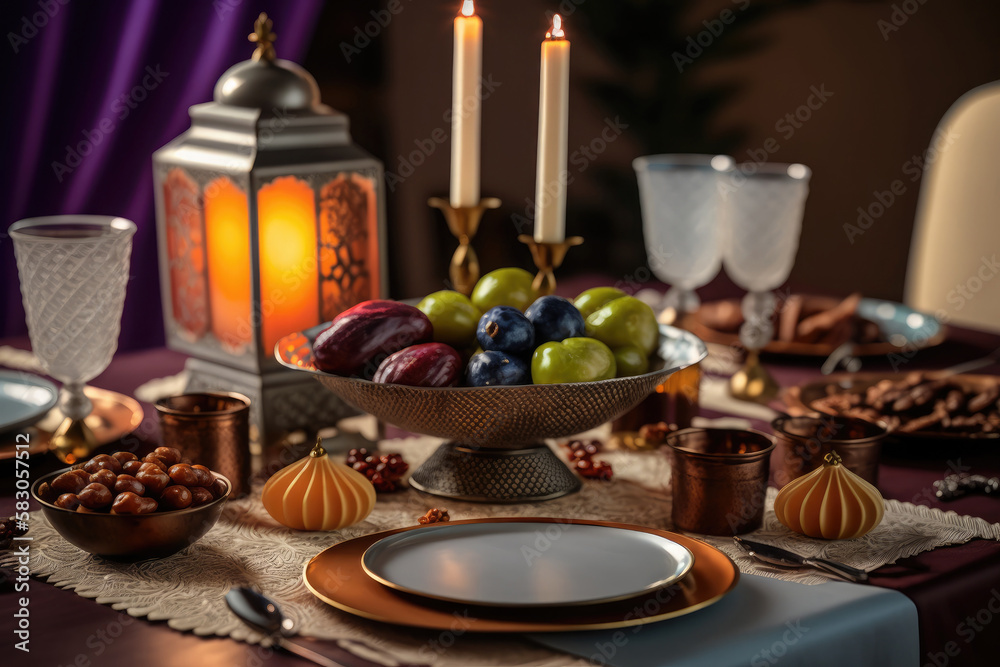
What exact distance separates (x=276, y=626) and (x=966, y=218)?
1907mm

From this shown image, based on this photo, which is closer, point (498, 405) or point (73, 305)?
point (498, 405)

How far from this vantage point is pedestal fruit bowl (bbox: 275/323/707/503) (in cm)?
98

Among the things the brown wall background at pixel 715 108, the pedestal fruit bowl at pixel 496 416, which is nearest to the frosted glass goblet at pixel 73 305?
the pedestal fruit bowl at pixel 496 416

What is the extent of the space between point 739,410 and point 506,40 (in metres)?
2.25

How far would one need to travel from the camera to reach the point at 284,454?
3.93 feet

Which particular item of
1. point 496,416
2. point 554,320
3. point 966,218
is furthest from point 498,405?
point 966,218

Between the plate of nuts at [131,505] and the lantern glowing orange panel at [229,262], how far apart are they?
0.33m

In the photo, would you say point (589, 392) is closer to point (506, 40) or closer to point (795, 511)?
point (795, 511)

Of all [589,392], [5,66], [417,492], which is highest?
[5,66]

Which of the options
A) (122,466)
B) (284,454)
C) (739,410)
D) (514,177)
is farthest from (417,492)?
(514,177)

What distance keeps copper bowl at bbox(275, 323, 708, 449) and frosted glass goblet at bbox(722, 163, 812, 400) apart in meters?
0.41

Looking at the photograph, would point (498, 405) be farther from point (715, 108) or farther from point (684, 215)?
point (715, 108)

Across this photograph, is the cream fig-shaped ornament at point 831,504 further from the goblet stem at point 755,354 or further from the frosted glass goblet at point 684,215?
the frosted glass goblet at point 684,215

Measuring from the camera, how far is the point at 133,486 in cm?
86
